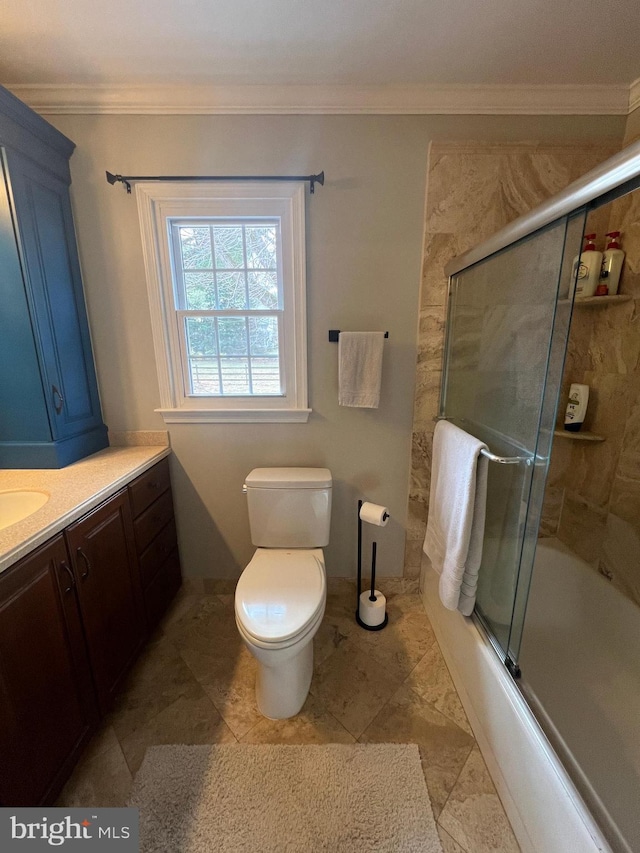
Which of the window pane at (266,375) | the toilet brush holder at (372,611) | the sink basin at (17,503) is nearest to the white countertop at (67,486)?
the sink basin at (17,503)

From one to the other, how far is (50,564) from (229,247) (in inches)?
59.1

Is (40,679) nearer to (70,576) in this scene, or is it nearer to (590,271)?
(70,576)

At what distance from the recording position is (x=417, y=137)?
1.54 meters

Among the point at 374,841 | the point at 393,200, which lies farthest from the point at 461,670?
the point at 393,200

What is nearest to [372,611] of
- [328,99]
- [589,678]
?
[589,678]

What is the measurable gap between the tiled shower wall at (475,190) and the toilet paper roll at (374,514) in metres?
0.90

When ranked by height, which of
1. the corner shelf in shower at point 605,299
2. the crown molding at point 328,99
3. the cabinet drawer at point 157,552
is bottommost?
the cabinet drawer at point 157,552

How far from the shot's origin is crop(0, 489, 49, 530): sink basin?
128cm

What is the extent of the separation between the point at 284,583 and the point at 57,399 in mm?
1293

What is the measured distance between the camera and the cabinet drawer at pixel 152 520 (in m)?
1.52

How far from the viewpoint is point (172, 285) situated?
1669 millimetres

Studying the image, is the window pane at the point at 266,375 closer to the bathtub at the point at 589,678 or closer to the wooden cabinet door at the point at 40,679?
the wooden cabinet door at the point at 40,679

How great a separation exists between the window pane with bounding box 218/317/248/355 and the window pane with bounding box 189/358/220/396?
10cm

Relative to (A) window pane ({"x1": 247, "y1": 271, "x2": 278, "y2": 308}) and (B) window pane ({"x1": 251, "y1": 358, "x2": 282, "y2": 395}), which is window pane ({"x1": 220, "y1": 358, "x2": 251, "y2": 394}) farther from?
(A) window pane ({"x1": 247, "y1": 271, "x2": 278, "y2": 308})
